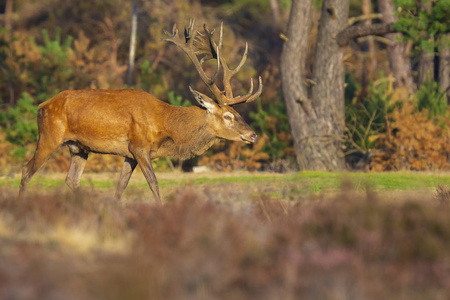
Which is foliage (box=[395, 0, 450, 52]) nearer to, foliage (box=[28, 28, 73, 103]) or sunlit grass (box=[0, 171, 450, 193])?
sunlit grass (box=[0, 171, 450, 193])

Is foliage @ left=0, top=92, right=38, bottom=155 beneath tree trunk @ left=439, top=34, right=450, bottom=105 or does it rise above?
beneath

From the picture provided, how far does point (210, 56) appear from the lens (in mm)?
12930

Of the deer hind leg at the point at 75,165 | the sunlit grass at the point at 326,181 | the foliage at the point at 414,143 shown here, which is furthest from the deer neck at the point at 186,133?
the foliage at the point at 414,143

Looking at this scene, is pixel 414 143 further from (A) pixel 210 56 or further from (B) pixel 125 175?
(B) pixel 125 175

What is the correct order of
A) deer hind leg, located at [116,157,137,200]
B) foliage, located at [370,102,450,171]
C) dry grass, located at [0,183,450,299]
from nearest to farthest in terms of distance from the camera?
dry grass, located at [0,183,450,299], deer hind leg, located at [116,157,137,200], foliage, located at [370,102,450,171]

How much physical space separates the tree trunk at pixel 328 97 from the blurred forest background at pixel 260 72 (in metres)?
0.07

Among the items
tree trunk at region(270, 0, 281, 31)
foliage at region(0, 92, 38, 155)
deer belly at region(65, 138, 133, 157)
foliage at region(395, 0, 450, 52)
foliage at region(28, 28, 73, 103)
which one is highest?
foliage at region(395, 0, 450, 52)

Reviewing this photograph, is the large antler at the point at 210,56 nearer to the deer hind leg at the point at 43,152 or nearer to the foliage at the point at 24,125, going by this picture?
the deer hind leg at the point at 43,152

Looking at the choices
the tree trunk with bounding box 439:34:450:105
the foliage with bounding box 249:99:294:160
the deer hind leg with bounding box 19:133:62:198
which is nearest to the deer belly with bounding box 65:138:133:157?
the deer hind leg with bounding box 19:133:62:198

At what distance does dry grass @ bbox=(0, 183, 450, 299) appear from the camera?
4.81m

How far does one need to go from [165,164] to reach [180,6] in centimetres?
1014

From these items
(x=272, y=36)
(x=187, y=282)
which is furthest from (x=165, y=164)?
(x=187, y=282)

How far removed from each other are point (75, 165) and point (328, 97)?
8477 mm

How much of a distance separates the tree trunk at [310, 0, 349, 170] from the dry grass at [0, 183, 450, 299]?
10907 mm
